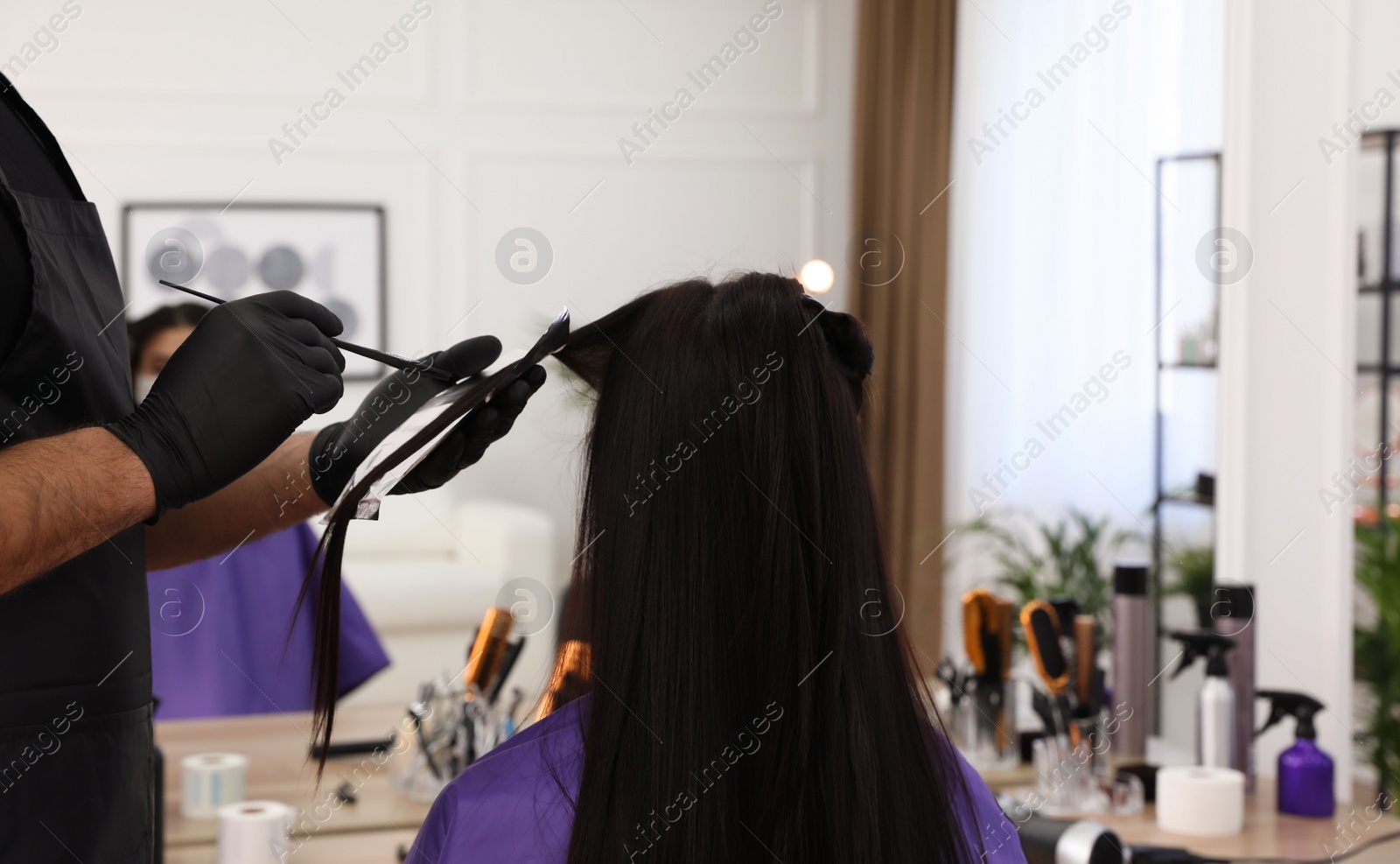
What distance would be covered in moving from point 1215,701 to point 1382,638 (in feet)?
2.49

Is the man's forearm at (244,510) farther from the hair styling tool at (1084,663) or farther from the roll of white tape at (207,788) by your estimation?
the hair styling tool at (1084,663)

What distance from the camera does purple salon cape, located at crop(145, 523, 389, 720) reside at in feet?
7.61

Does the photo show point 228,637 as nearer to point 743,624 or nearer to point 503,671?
point 503,671

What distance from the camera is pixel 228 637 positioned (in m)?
2.42

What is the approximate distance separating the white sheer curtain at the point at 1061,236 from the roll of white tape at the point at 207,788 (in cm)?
290

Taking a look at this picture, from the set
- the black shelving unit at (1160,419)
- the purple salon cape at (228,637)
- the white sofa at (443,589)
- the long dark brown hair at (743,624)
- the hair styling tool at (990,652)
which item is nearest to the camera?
the long dark brown hair at (743,624)

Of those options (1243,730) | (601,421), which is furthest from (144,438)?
(1243,730)

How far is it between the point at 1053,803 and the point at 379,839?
0.89m

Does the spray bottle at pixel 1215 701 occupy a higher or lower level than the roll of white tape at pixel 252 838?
higher

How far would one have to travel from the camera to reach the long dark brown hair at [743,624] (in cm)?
82

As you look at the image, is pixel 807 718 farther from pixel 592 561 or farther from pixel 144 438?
pixel 144 438

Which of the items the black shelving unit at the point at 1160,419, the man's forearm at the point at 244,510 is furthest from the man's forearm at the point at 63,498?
the black shelving unit at the point at 1160,419

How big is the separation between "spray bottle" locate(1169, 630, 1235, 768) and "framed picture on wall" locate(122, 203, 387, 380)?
3.81 metres

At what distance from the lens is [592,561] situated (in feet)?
2.89
